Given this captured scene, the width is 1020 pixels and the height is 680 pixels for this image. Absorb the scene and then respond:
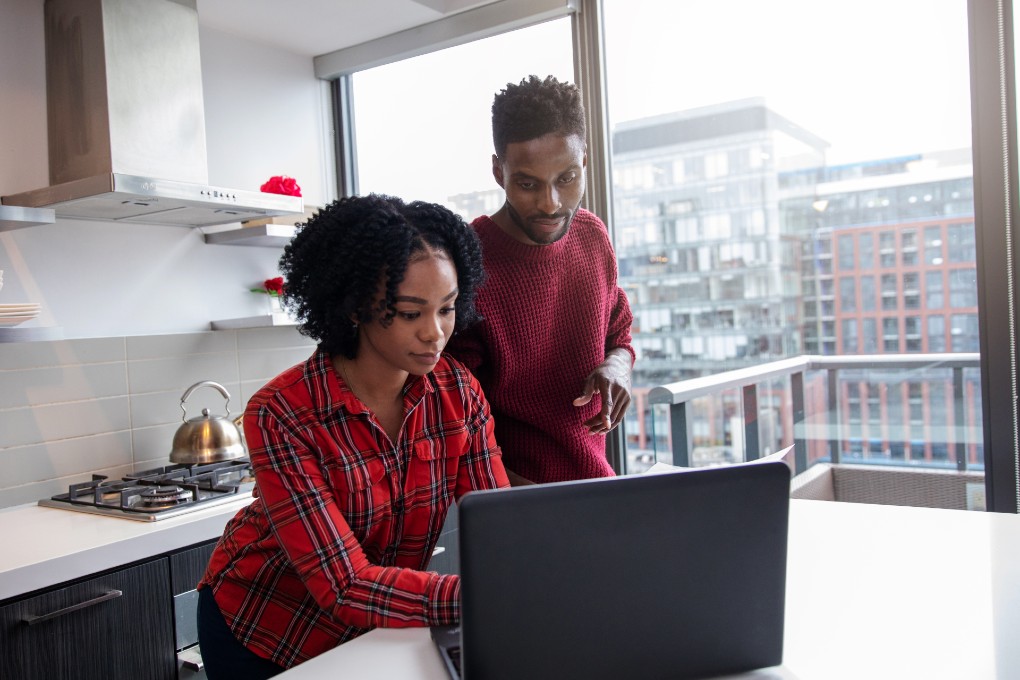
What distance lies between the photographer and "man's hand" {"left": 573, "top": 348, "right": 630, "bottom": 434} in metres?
1.41

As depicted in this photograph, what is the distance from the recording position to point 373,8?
2941mm

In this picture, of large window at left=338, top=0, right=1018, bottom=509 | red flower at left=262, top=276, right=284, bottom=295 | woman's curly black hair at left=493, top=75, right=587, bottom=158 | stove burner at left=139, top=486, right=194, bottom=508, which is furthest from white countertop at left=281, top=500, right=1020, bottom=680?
red flower at left=262, top=276, right=284, bottom=295

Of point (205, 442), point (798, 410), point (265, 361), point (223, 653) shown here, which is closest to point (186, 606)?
point (205, 442)

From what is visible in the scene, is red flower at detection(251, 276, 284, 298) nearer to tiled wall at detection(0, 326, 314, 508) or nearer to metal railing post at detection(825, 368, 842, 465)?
tiled wall at detection(0, 326, 314, 508)

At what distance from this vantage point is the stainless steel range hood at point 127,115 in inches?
91.0

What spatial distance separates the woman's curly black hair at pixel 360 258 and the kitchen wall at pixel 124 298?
1.24 m

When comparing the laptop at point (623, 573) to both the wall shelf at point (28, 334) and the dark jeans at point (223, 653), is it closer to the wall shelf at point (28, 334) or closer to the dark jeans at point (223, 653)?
the dark jeans at point (223, 653)

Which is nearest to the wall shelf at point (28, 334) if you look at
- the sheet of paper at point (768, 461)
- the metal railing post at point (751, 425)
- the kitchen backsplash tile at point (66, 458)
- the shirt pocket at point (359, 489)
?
the kitchen backsplash tile at point (66, 458)

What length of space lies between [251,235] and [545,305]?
1.72 metres

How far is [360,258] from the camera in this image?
1156mm

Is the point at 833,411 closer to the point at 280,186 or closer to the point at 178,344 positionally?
the point at 280,186

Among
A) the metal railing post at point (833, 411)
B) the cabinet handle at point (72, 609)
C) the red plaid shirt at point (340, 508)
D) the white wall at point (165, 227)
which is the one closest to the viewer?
the red plaid shirt at point (340, 508)

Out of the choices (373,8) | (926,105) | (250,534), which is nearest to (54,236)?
(373,8)

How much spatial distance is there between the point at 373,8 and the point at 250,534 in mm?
2257
